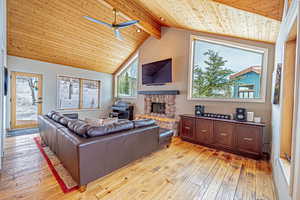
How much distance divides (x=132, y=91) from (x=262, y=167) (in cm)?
534

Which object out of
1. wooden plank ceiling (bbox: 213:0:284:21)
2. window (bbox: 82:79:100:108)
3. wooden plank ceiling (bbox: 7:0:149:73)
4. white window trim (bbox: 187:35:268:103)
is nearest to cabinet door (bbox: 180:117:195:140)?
white window trim (bbox: 187:35:268:103)

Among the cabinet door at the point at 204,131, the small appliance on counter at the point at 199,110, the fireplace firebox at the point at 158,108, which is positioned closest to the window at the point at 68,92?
the fireplace firebox at the point at 158,108

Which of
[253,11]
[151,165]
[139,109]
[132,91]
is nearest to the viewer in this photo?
[253,11]

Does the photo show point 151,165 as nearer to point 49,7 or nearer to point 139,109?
point 139,109

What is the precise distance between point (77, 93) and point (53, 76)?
1.19m

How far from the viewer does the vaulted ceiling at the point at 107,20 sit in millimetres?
2441

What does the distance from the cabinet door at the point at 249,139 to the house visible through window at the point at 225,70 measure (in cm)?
99

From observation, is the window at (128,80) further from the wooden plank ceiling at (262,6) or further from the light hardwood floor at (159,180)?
the wooden plank ceiling at (262,6)

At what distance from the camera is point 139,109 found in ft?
20.0

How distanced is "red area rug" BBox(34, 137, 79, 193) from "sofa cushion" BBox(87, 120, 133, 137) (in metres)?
0.76

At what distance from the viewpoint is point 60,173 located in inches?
83.3

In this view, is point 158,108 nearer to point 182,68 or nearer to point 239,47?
point 182,68

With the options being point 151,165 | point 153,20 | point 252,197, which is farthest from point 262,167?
point 153,20

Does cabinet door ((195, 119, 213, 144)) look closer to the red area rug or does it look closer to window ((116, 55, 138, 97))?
the red area rug
